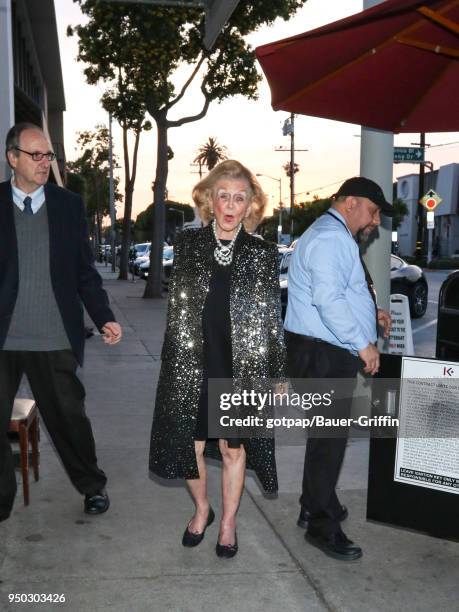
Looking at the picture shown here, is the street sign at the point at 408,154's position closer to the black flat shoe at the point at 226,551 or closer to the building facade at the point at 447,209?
the black flat shoe at the point at 226,551

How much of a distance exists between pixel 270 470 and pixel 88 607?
3.48 feet

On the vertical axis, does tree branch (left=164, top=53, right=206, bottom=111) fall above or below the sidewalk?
above

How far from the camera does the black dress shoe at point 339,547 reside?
3812 millimetres

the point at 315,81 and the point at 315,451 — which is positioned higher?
the point at 315,81

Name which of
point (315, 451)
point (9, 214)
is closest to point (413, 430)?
point (315, 451)

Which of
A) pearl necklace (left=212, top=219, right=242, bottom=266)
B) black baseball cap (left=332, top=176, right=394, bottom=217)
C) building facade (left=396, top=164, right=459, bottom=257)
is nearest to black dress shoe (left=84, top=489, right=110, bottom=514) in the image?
pearl necklace (left=212, top=219, right=242, bottom=266)

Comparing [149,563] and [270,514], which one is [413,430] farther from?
[149,563]

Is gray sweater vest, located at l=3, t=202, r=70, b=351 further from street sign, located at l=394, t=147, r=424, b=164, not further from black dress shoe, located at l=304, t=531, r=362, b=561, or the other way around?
street sign, located at l=394, t=147, r=424, b=164

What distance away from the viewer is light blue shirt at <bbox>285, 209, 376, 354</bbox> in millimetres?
3709

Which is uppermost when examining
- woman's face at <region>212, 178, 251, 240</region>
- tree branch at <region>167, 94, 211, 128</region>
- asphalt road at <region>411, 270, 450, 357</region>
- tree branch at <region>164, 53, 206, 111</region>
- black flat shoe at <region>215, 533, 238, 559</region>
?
tree branch at <region>164, 53, 206, 111</region>

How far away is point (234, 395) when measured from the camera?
369cm

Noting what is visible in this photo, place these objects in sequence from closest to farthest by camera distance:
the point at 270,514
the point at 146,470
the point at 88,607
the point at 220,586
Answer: the point at 88,607
the point at 220,586
the point at 270,514
the point at 146,470

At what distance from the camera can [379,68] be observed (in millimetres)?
4066

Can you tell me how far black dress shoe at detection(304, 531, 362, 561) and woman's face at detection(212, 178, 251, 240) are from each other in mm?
1611
